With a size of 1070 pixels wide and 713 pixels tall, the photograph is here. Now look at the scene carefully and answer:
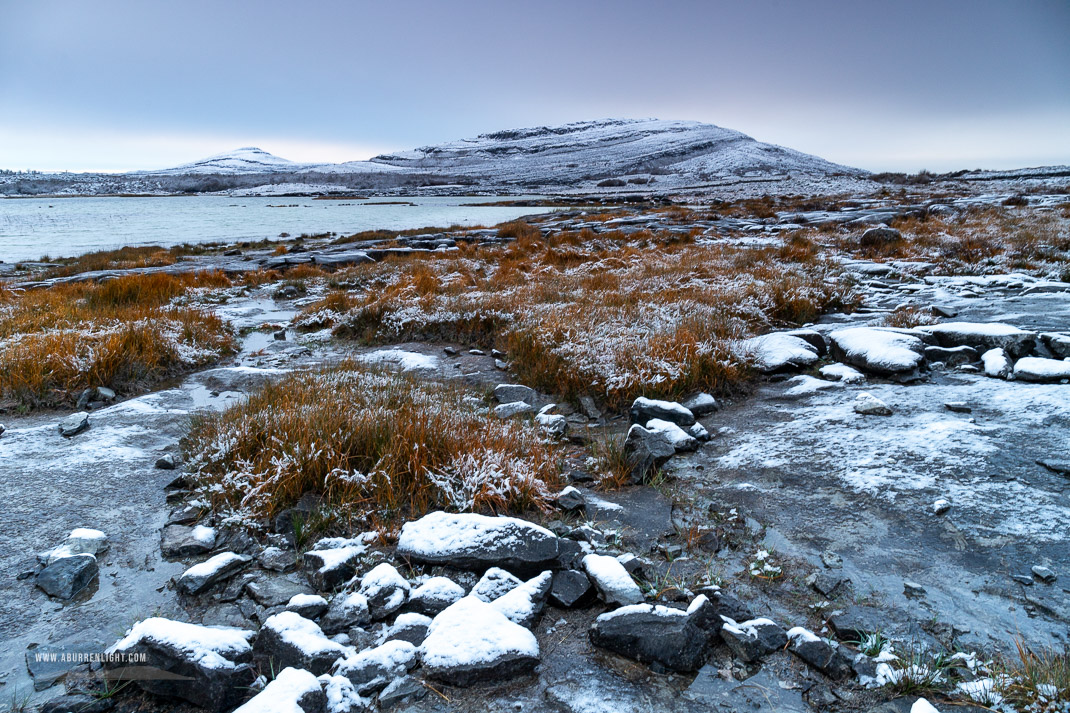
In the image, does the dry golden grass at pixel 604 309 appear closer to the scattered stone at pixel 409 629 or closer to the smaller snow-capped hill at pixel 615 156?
the scattered stone at pixel 409 629

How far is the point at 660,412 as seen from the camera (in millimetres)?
5457

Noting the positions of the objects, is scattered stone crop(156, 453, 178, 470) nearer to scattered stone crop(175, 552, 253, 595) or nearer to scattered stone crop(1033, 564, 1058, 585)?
scattered stone crop(175, 552, 253, 595)

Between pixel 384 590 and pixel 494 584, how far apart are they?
59cm

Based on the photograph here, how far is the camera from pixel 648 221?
28.9 m


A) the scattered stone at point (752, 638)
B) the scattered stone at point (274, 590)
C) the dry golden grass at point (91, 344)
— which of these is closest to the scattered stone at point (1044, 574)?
the scattered stone at point (752, 638)

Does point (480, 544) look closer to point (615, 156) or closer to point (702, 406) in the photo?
point (702, 406)

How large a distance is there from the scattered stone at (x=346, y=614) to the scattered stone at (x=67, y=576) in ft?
4.82

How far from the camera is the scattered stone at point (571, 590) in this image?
2.93 metres

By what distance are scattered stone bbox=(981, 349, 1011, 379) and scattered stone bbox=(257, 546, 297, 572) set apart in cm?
675

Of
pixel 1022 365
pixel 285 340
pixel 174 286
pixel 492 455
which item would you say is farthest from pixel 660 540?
pixel 174 286

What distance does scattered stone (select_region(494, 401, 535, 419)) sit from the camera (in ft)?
18.8

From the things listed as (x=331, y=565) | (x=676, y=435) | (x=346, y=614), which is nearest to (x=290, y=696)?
(x=346, y=614)

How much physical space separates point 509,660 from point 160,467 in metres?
3.66

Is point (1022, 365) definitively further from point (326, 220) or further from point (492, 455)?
point (326, 220)
